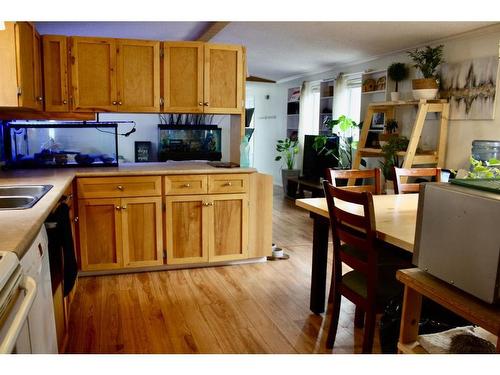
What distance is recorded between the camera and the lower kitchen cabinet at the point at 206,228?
3.44 metres

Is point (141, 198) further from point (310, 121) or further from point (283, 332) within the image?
point (310, 121)

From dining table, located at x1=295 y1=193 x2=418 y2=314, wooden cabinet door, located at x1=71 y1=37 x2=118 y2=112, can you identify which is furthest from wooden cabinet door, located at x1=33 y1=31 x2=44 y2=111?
dining table, located at x1=295 y1=193 x2=418 y2=314

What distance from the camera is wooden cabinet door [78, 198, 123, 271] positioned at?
3.23 m

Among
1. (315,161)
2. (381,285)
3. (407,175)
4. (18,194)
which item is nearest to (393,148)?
(407,175)

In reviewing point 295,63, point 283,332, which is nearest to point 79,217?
point 283,332

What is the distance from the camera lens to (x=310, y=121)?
7.23 m

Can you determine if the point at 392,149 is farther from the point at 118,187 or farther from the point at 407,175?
the point at 118,187

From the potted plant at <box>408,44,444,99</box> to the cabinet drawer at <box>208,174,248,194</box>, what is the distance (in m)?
1.91

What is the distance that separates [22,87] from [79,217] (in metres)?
1.00

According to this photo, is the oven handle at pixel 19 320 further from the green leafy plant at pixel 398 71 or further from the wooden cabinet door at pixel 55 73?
the green leafy plant at pixel 398 71

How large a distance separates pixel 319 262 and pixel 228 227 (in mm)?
1114

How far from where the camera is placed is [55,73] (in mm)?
3256

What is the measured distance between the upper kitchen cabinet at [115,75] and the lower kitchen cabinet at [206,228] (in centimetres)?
83

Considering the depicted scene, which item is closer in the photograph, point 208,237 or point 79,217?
point 79,217
